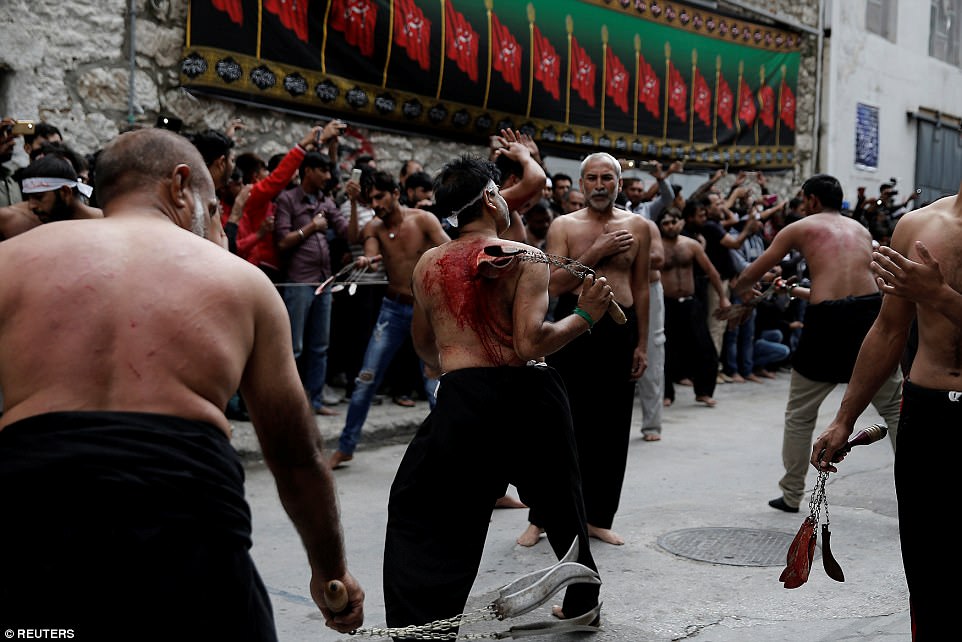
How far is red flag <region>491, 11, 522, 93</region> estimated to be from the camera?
11.7 metres

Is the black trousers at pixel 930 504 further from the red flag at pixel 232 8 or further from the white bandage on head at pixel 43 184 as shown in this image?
the red flag at pixel 232 8

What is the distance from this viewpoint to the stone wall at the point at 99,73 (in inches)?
321

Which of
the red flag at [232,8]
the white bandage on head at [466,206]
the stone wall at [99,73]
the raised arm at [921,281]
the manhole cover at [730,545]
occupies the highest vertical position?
the red flag at [232,8]

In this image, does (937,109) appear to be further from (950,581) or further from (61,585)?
(61,585)

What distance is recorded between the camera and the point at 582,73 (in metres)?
13.0

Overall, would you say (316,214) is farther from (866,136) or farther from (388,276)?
(866,136)

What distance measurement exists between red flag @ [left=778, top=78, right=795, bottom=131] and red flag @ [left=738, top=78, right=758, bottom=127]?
2.82ft

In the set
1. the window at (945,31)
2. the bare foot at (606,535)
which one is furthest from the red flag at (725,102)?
the bare foot at (606,535)

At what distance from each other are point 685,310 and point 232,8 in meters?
5.10

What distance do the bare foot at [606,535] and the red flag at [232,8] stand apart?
5.85 meters

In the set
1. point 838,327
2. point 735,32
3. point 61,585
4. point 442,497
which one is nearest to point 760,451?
point 838,327

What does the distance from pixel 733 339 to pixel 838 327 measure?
6250mm

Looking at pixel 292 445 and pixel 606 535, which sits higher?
pixel 292 445

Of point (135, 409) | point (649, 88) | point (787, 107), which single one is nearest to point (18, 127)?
point (135, 409)
